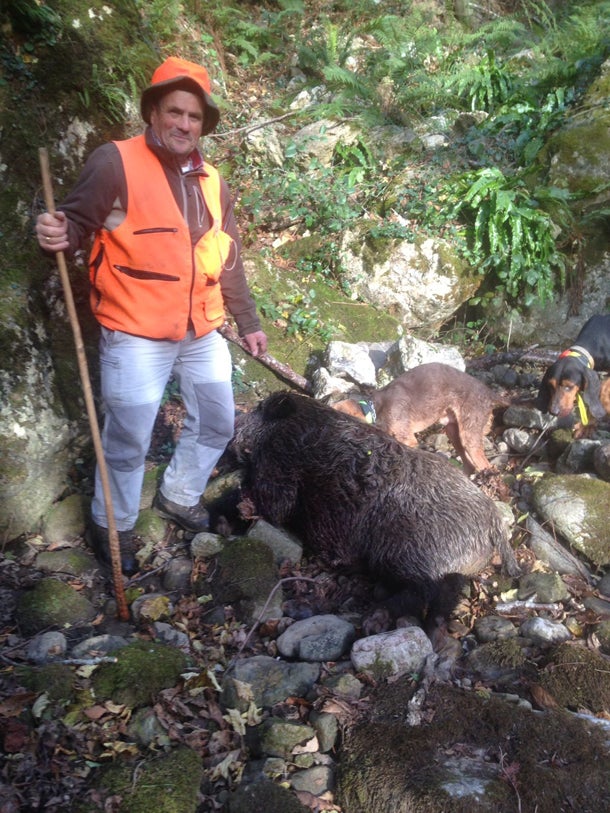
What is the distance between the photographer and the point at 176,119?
3.77m

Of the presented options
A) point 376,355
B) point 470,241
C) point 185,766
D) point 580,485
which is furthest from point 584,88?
point 185,766

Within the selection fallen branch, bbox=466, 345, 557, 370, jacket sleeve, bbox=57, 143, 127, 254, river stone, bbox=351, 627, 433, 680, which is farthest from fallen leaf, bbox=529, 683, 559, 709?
fallen branch, bbox=466, 345, 557, 370

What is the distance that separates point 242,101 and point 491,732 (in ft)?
34.6

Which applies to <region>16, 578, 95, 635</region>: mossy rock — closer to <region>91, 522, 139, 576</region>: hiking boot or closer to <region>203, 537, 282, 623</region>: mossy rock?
<region>91, 522, 139, 576</region>: hiking boot

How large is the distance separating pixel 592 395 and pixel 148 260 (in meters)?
5.09

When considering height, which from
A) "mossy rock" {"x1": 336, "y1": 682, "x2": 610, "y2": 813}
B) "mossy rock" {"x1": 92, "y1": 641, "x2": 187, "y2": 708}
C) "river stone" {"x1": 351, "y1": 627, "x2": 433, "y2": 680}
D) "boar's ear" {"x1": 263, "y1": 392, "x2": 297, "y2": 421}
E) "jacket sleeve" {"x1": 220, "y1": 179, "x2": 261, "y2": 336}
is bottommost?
"mossy rock" {"x1": 336, "y1": 682, "x2": 610, "y2": 813}

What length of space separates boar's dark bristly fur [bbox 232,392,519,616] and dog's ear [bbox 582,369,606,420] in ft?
8.14

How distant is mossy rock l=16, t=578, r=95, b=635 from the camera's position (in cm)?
374

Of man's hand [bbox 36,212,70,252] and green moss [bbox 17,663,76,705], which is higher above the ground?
man's hand [bbox 36,212,70,252]

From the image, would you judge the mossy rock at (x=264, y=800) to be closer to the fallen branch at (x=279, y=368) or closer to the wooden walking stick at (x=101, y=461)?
the wooden walking stick at (x=101, y=461)

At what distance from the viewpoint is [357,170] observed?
372 inches

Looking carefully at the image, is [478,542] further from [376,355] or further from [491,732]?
[376,355]

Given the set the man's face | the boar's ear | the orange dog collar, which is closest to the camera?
the man's face

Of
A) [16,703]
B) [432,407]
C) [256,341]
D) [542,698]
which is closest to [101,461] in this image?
[16,703]
